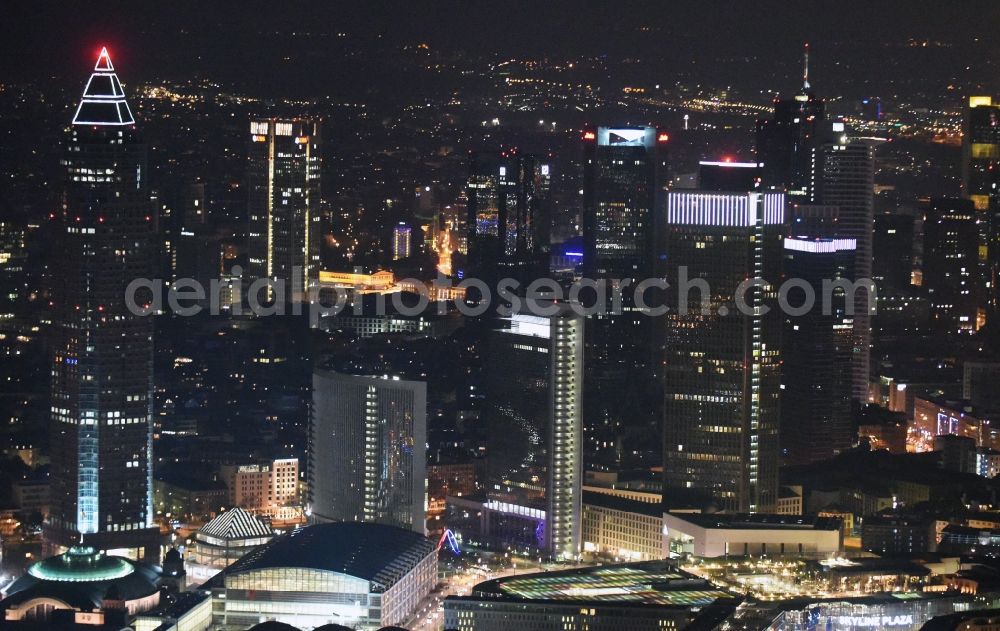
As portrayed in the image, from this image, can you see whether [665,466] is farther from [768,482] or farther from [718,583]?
[718,583]

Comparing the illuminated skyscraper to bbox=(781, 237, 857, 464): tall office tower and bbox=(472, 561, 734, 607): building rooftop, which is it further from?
bbox=(472, 561, 734, 607): building rooftop

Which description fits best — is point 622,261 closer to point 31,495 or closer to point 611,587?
point 31,495

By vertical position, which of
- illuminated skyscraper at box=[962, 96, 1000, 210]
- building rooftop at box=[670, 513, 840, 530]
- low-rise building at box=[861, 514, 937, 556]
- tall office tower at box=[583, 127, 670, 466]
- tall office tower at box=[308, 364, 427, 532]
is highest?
illuminated skyscraper at box=[962, 96, 1000, 210]

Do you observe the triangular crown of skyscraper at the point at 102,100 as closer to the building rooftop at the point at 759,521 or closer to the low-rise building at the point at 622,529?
the low-rise building at the point at 622,529

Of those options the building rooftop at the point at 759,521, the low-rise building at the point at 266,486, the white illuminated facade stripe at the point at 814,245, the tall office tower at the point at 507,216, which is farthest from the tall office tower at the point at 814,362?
the low-rise building at the point at 266,486

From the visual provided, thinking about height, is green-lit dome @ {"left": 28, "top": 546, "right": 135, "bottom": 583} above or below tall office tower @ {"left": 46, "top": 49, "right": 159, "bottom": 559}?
below

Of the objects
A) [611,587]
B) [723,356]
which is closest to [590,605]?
[611,587]

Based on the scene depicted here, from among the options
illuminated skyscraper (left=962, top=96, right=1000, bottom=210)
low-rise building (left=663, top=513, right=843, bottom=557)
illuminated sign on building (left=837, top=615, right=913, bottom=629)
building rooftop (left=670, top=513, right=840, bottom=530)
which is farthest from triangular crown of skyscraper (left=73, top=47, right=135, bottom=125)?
illuminated skyscraper (left=962, top=96, right=1000, bottom=210)
